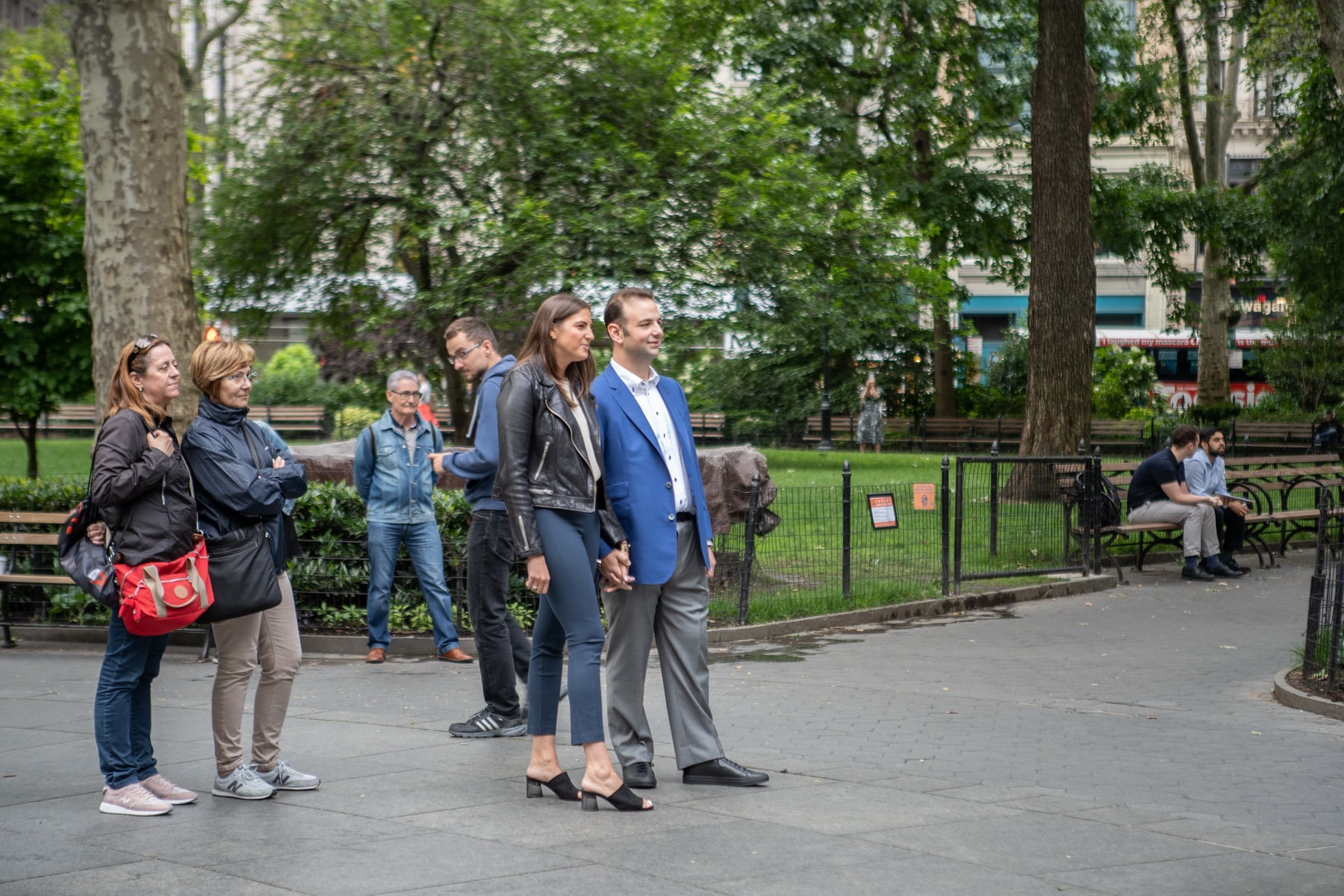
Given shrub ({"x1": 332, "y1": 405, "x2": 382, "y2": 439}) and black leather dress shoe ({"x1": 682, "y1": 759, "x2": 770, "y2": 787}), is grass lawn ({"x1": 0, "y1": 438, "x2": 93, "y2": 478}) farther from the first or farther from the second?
black leather dress shoe ({"x1": 682, "y1": 759, "x2": 770, "y2": 787})

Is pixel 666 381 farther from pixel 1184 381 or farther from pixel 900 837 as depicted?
pixel 1184 381

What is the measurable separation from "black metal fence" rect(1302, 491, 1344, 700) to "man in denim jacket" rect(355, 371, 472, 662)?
17.3 feet

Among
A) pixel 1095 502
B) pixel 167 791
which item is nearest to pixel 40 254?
pixel 1095 502

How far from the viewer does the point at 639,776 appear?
565 centimetres

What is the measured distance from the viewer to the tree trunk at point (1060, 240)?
1780 cm

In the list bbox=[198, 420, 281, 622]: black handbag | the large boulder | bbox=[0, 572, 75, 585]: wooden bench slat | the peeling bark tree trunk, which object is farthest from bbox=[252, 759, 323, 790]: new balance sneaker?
the peeling bark tree trunk

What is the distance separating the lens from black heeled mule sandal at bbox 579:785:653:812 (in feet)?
17.4

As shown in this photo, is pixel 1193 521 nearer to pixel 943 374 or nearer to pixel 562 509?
pixel 562 509

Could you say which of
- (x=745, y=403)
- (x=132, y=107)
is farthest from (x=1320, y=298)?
(x=132, y=107)

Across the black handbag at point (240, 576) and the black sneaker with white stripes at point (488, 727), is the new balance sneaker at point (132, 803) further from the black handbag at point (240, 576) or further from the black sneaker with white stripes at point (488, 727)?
the black sneaker with white stripes at point (488, 727)

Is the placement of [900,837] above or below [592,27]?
below

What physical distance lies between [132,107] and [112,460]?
7101 mm

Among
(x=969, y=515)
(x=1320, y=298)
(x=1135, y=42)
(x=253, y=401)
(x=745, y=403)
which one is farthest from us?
(x=253, y=401)

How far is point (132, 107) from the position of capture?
1131 cm
